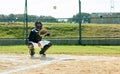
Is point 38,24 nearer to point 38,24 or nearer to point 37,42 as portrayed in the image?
point 38,24

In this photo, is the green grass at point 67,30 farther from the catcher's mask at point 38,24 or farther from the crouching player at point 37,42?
the catcher's mask at point 38,24

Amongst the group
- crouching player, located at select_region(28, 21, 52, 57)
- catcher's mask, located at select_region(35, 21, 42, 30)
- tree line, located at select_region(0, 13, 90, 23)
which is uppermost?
tree line, located at select_region(0, 13, 90, 23)

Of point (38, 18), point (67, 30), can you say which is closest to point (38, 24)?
point (38, 18)

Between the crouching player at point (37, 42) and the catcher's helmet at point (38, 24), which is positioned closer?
the catcher's helmet at point (38, 24)

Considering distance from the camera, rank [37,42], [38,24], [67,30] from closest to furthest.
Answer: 1. [38,24]
2. [37,42]
3. [67,30]

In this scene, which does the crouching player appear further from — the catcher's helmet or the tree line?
the tree line

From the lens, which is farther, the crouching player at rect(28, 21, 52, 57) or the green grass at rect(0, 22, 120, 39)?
the green grass at rect(0, 22, 120, 39)

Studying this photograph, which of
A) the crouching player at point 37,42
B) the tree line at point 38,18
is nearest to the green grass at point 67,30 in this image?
the tree line at point 38,18

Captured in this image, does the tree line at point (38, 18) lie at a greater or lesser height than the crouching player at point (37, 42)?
greater

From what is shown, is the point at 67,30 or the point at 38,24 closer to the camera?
the point at 38,24

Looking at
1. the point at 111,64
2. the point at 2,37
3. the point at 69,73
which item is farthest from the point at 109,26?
the point at 69,73

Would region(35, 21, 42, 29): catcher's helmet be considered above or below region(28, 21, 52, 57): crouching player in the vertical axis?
above

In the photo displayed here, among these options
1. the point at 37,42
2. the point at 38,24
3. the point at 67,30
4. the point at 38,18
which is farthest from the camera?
the point at 67,30

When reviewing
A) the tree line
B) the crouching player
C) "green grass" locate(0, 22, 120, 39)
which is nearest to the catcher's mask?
the crouching player
